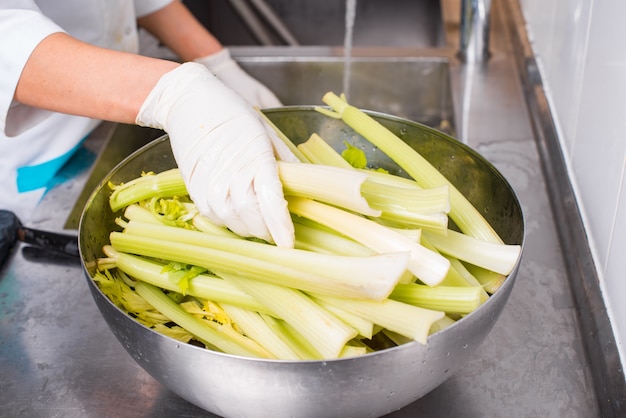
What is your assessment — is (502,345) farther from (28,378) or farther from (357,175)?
(28,378)

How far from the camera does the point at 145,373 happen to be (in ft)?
3.35

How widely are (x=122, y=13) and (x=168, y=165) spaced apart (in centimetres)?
72

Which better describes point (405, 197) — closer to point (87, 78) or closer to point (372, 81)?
point (87, 78)

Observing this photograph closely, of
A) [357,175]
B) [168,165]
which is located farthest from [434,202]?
[168,165]

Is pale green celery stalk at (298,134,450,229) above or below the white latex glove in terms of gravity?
below

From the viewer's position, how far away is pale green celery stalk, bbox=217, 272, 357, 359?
797 millimetres

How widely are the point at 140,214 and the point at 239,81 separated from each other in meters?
0.88

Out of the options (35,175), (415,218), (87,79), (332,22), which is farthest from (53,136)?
(332,22)

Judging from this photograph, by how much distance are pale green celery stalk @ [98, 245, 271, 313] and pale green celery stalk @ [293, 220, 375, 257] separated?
10cm

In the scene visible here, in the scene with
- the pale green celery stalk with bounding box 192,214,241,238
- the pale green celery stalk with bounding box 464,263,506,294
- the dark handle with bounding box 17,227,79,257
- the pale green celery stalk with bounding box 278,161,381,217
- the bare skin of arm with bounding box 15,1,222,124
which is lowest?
A: the dark handle with bounding box 17,227,79,257

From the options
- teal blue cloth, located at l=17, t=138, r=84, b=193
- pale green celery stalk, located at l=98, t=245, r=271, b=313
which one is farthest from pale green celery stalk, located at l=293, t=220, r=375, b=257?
teal blue cloth, located at l=17, t=138, r=84, b=193

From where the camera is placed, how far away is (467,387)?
98 centimetres

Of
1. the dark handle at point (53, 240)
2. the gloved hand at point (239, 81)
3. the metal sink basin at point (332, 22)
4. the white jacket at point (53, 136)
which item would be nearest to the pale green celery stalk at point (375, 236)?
the dark handle at point (53, 240)

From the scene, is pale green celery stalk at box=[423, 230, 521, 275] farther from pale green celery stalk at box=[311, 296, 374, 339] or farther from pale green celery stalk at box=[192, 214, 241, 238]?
pale green celery stalk at box=[192, 214, 241, 238]
